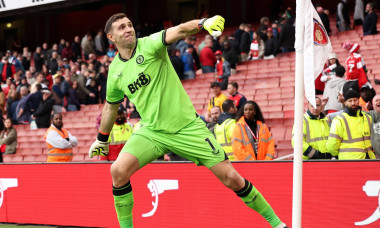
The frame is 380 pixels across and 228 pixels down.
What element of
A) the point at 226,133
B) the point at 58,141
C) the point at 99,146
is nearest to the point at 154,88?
the point at 99,146

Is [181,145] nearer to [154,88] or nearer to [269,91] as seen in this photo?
[154,88]

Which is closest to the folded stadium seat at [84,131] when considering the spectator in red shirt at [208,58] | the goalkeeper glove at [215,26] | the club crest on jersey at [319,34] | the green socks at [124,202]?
the spectator in red shirt at [208,58]

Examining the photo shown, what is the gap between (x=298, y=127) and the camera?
214 inches

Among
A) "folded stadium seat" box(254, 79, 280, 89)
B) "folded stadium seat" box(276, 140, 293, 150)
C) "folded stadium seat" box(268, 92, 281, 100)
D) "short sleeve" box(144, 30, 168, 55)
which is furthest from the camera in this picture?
"folded stadium seat" box(254, 79, 280, 89)

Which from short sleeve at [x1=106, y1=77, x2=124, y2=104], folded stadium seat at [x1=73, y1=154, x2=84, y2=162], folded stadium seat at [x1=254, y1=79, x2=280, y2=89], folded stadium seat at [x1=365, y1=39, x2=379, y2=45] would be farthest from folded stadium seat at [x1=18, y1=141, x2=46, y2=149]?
short sleeve at [x1=106, y1=77, x2=124, y2=104]

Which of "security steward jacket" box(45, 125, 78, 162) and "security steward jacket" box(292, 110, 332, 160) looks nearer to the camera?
"security steward jacket" box(292, 110, 332, 160)

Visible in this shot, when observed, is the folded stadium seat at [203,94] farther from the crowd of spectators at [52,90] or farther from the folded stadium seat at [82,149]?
the folded stadium seat at [82,149]

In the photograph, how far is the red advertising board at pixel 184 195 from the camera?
23.5 ft

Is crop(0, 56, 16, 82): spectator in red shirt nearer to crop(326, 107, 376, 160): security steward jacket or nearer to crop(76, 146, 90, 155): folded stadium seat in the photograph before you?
crop(76, 146, 90, 155): folded stadium seat

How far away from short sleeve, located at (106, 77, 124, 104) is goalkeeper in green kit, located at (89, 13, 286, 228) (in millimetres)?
151

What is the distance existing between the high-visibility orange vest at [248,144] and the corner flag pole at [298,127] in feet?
11.3

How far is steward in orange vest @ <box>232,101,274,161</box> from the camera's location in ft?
29.5

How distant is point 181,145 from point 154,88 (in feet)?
2.03

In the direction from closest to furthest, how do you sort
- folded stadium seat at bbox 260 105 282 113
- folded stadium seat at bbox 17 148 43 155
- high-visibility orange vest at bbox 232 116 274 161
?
1. high-visibility orange vest at bbox 232 116 274 161
2. folded stadium seat at bbox 260 105 282 113
3. folded stadium seat at bbox 17 148 43 155
